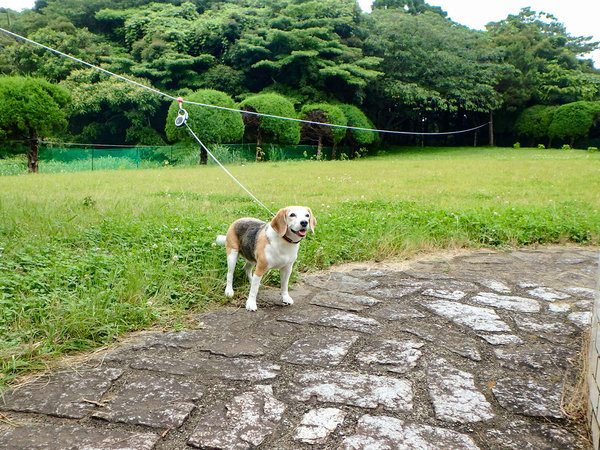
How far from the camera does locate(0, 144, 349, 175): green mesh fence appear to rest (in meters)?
17.1

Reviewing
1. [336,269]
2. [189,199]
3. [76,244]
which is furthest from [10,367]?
[189,199]

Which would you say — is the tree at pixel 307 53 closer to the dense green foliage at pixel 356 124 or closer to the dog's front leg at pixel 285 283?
the dense green foliage at pixel 356 124

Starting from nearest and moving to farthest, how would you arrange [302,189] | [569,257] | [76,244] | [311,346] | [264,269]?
[311,346] → [264,269] → [76,244] → [569,257] → [302,189]

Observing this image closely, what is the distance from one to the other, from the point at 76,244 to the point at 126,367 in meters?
2.05

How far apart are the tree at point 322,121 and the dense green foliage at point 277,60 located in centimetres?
175

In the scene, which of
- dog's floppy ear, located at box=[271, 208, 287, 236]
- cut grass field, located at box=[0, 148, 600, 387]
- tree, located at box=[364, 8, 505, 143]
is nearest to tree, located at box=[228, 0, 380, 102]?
tree, located at box=[364, 8, 505, 143]

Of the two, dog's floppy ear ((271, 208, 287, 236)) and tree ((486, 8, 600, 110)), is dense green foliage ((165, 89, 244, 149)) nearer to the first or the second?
dog's floppy ear ((271, 208, 287, 236))

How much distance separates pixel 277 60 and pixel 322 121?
5.28m

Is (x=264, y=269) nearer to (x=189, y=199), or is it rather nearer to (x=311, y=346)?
(x=311, y=346)

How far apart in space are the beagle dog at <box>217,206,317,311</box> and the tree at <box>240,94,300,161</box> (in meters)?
14.4

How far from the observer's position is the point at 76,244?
408cm

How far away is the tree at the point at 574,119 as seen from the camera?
83.9ft

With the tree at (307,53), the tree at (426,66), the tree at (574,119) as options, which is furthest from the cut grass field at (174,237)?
the tree at (574,119)

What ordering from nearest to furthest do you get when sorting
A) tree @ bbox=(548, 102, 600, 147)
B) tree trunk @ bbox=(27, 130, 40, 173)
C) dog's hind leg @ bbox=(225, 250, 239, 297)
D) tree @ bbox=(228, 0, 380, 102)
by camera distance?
dog's hind leg @ bbox=(225, 250, 239, 297), tree trunk @ bbox=(27, 130, 40, 173), tree @ bbox=(228, 0, 380, 102), tree @ bbox=(548, 102, 600, 147)
